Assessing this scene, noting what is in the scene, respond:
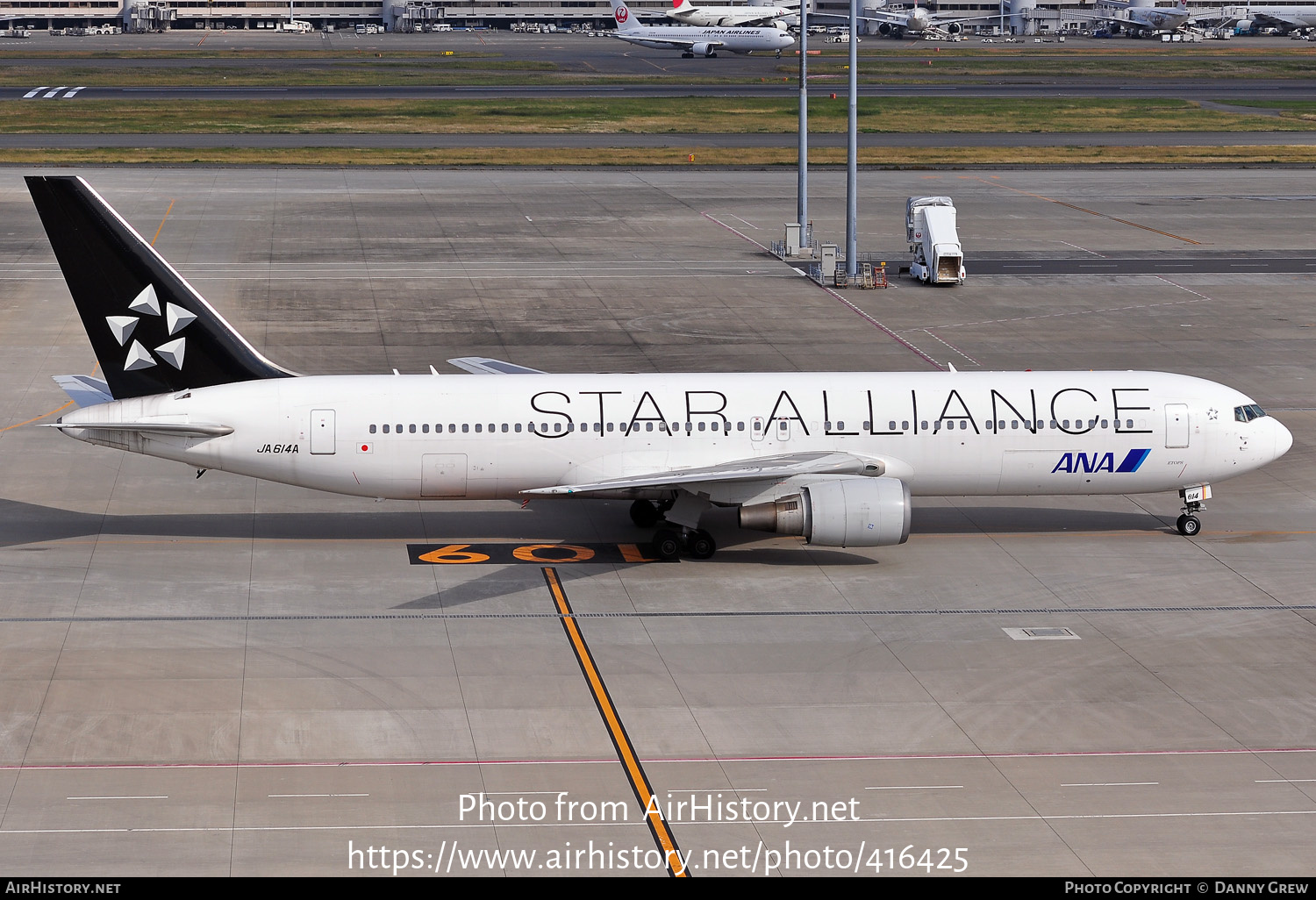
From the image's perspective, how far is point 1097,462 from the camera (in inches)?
1405

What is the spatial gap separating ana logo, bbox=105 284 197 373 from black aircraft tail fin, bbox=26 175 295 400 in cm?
2

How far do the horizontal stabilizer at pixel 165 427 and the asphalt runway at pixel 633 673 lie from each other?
315 centimetres

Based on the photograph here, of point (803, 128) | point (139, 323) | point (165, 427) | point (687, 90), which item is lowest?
point (165, 427)

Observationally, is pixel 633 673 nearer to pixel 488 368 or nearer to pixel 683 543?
pixel 683 543

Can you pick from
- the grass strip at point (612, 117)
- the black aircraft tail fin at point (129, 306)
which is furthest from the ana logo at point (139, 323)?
the grass strip at point (612, 117)

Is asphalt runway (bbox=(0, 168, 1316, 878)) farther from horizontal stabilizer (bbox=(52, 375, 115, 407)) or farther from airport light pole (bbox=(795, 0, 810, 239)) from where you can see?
airport light pole (bbox=(795, 0, 810, 239))

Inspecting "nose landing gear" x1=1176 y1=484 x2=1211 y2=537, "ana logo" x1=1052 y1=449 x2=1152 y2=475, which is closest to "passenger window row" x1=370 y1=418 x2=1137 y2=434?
"ana logo" x1=1052 y1=449 x2=1152 y2=475

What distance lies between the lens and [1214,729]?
26.1 meters

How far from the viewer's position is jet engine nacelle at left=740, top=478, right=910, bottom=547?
32.7 metres

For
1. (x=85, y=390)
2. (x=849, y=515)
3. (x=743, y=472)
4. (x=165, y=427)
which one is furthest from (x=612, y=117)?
(x=849, y=515)

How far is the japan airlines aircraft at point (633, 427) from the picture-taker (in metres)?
33.7

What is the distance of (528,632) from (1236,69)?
168951 mm

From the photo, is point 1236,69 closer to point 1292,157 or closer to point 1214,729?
point 1292,157

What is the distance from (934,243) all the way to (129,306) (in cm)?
4272
